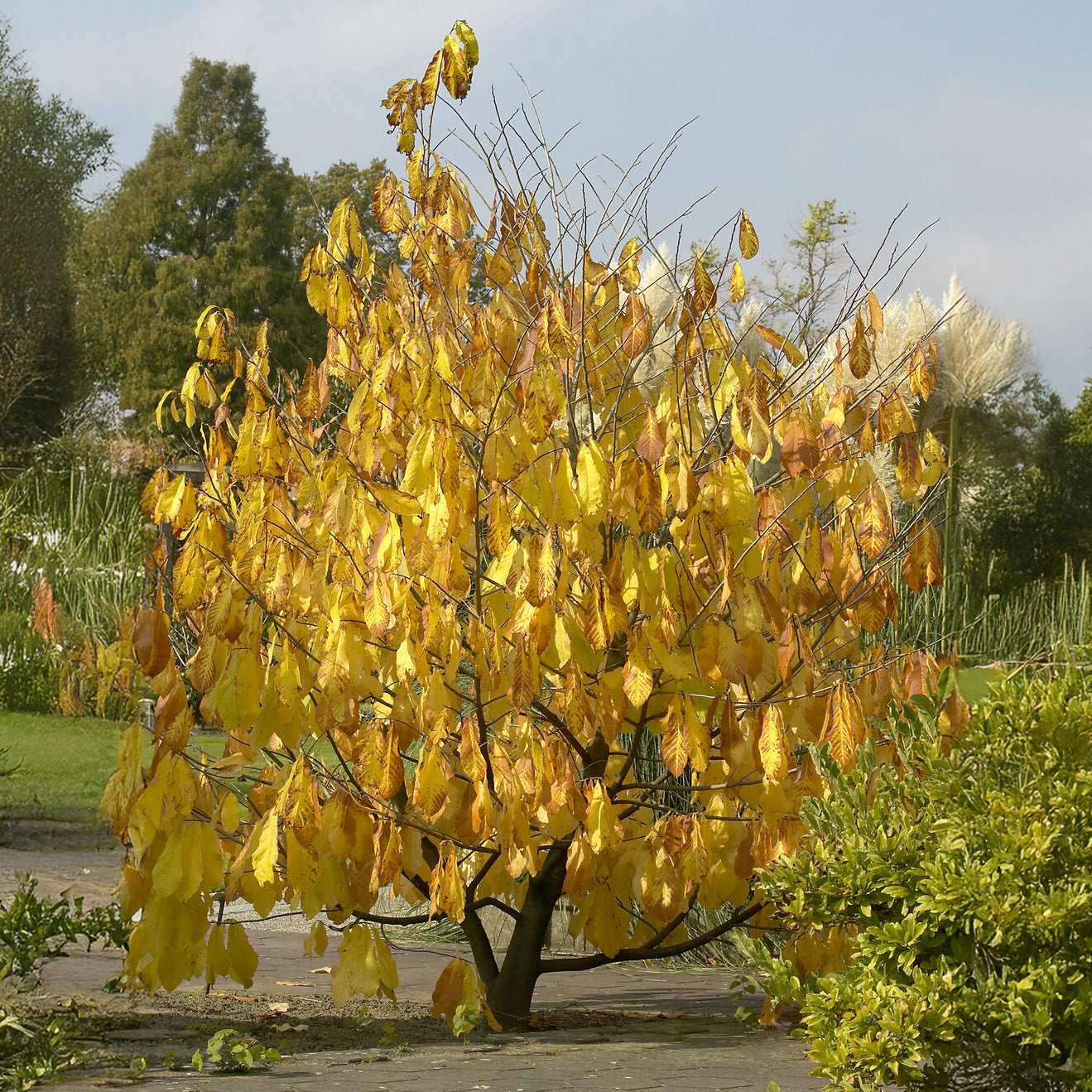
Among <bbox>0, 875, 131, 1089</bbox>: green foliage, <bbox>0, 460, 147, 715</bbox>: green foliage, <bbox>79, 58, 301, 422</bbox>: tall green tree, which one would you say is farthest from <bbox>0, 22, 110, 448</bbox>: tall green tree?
<bbox>0, 875, 131, 1089</bbox>: green foliage

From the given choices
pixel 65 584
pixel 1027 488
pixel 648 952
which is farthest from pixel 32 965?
pixel 1027 488

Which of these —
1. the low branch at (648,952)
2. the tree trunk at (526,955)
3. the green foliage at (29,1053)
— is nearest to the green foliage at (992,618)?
the low branch at (648,952)

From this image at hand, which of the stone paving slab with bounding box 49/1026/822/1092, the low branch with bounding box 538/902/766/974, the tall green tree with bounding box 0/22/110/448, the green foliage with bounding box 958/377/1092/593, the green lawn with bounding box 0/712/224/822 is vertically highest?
the tall green tree with bounding box 0/22/110/448

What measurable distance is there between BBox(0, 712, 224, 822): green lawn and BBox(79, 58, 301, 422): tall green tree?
643 inches

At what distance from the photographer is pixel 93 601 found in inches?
546

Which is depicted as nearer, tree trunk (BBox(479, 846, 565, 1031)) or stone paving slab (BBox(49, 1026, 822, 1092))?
stone paving slab (BBox(49, 1026, 822, 1092))

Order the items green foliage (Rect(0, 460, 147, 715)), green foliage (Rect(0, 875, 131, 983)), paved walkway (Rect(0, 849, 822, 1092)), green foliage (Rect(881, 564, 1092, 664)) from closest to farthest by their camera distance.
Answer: paved walkway (Rect(0, 849, 822, 1092)) < green foliage (Rect(0, 875, 131, 983)) < green foliage (Rect(881, 564, 1092, 664)) < green foliage (Rect(0, 460, 147, 715))

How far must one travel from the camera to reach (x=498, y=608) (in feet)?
9.92

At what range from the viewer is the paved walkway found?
2750 mm

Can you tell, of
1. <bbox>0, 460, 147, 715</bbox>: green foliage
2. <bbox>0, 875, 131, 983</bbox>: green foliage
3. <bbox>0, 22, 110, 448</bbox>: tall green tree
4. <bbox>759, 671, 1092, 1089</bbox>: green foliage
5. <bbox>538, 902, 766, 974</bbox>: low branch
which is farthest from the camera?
<bbox>0, 22, 110, 448</bbox>: tall green tree

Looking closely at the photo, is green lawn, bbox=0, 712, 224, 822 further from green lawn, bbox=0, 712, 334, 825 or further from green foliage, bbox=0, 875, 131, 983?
green foliage, bbox=0, 875, 131, 983

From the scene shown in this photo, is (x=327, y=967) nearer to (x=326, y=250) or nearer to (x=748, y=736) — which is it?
(x=748, y=736)

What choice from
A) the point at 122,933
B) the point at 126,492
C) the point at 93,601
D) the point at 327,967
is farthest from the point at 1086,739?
the point at 126,492

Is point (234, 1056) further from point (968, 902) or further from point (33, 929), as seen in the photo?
point (968, 902)
